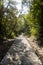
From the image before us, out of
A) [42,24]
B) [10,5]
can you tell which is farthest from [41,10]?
[10,5]

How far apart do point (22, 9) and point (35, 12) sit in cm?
2401

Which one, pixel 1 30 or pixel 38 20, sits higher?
pixel 38 20

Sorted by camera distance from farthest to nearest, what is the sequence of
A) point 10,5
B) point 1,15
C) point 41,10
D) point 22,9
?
point 22,9 → point 10,5 → point 1,15 → point 41,10

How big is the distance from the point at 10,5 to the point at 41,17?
13.3 meters

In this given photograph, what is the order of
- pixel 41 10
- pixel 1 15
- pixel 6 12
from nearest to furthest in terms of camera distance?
pixel 41 10
pixel 1 15
pixel 6 12

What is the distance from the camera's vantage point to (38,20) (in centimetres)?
2103

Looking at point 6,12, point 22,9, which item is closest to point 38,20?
point 6,12

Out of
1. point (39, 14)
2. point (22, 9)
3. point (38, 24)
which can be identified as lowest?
point (22, 9)

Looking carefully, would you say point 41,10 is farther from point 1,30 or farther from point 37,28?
point 1,30

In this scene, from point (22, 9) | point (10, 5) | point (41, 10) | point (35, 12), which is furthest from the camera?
point (22, 9)

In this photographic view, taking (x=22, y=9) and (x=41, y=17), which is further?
(x=22, y=9)

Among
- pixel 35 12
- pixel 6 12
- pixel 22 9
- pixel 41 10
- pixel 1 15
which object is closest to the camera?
pixel 41 10

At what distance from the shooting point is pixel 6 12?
2862cm

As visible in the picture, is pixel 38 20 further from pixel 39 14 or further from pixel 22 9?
pixel 22 9
